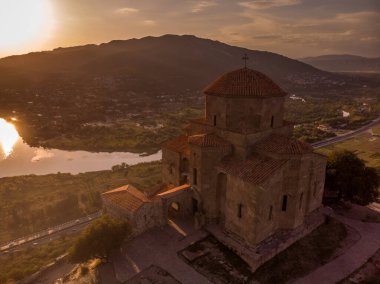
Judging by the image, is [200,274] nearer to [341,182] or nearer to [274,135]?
[274,135]

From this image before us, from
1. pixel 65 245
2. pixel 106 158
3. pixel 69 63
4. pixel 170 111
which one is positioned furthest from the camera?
pixel 69 63

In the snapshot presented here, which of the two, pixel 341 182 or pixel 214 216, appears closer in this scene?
pixel 214 216

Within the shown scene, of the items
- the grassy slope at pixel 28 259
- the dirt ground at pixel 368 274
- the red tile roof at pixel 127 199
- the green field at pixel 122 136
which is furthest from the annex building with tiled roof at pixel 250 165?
the green field at pixel 122 136

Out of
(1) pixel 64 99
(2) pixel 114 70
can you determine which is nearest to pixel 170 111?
(1) pixel 64 99

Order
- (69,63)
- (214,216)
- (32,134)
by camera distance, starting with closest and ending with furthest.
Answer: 1. (214,216)
2. (32,134)
3. (69,63)

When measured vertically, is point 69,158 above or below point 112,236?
below

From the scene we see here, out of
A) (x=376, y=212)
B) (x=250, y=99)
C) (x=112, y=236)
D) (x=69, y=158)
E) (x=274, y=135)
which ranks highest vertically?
(x=250, y=99)

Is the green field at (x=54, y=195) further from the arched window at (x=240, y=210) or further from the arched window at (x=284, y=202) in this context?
the arched window at (x=284, y=202)
